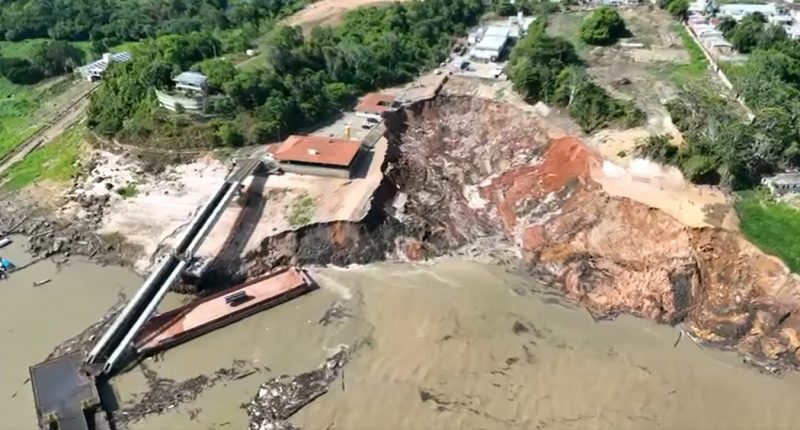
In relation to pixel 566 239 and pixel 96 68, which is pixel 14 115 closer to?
pixel 96 68

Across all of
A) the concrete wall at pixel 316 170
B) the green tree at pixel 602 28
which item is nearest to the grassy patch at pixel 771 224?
the concrete wall at pixel 316 170

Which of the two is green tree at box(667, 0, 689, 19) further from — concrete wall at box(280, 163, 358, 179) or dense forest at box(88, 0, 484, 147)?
concrete wall at box(280, 163, 358, 179)

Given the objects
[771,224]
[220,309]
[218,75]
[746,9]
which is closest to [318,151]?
[218,75]

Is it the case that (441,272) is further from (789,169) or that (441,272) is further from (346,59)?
(346,59)

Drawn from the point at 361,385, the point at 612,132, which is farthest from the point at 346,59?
the point at 361,385

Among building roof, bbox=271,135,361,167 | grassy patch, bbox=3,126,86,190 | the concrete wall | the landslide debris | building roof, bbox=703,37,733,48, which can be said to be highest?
building roof, bbox=271,135,361,167

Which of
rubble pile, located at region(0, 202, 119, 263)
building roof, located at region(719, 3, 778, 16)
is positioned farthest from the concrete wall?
building roof, located at region(719, 3, 778, 16)
